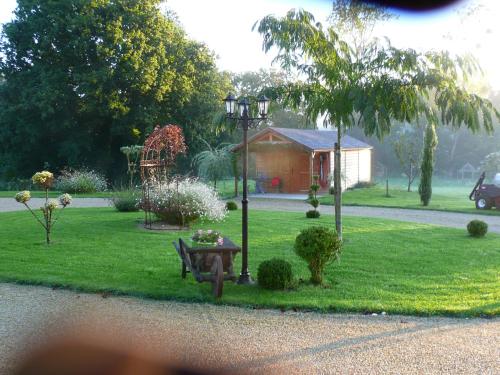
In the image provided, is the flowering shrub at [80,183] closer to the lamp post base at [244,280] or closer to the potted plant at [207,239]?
the potted plant at [207,239]

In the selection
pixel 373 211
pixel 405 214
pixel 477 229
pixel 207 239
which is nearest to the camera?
pixel 207 239

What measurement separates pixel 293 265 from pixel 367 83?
12.8ft

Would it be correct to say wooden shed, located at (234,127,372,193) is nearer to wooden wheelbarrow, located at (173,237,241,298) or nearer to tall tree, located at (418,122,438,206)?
tall tree, located at (418,122,438,206)

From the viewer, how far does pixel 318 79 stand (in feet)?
38.7

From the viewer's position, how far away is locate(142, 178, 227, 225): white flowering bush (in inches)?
605

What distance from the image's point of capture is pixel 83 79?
2931cm

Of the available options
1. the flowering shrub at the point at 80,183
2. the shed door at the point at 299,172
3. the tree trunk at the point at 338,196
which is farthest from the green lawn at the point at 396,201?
the flowering shrub at the point at 80,183

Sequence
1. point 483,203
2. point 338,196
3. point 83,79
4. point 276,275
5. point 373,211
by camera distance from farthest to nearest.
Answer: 1. point 83,79
2. point 483,203
3. point 373,211
4. point 338,196
5. point 276,275

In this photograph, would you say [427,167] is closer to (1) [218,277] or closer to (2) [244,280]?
(2) [244,280]

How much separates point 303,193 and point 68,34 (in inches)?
641

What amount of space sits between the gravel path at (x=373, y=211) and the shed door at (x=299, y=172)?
170 inches

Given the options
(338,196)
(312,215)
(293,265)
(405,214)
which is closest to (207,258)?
(293,265)

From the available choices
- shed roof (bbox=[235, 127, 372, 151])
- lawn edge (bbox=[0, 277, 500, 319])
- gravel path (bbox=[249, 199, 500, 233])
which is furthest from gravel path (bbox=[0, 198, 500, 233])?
lawn edge (bbox=[0, 277, 500, 319])

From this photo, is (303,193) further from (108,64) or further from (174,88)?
(108,64)
